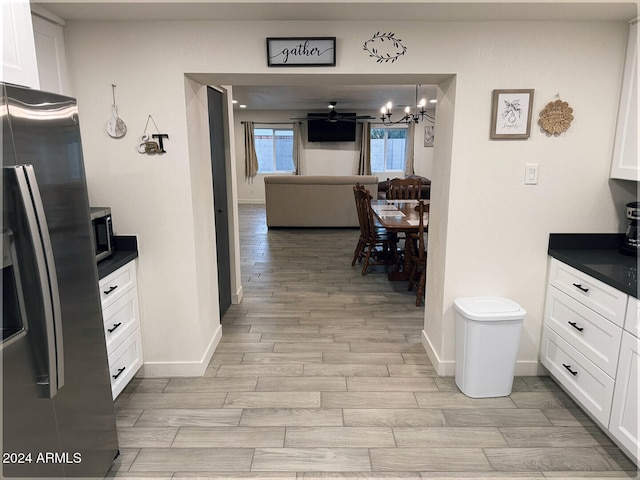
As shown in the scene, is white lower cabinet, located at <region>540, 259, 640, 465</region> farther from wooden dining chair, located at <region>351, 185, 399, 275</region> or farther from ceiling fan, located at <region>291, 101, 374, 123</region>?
ceiling fan, located at <region>291, 101, 374, 123</region>

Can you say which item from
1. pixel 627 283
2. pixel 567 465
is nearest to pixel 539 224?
pixel 627 283

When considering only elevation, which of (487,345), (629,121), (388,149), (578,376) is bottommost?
(578,376)

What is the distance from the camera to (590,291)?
2.21 metres

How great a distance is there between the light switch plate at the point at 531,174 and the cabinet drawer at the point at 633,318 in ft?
2.96

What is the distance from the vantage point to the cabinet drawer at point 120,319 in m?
2.24

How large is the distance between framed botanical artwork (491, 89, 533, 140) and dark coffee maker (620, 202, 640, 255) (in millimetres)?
729

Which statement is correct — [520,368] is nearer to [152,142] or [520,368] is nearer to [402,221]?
[402,221]

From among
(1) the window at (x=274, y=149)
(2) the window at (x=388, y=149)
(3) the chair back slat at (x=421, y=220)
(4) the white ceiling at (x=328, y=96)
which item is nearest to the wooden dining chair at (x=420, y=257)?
(3) the chair back slat at (x=421, y=220)

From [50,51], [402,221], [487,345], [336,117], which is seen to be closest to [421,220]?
[402,221]

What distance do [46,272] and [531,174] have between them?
8.31ft

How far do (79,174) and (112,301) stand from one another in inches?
36.3

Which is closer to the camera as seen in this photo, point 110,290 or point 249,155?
point 110,290

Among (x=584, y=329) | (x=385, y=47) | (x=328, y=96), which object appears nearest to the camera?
(x=584, y=329)

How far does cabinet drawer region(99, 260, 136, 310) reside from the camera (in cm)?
219
